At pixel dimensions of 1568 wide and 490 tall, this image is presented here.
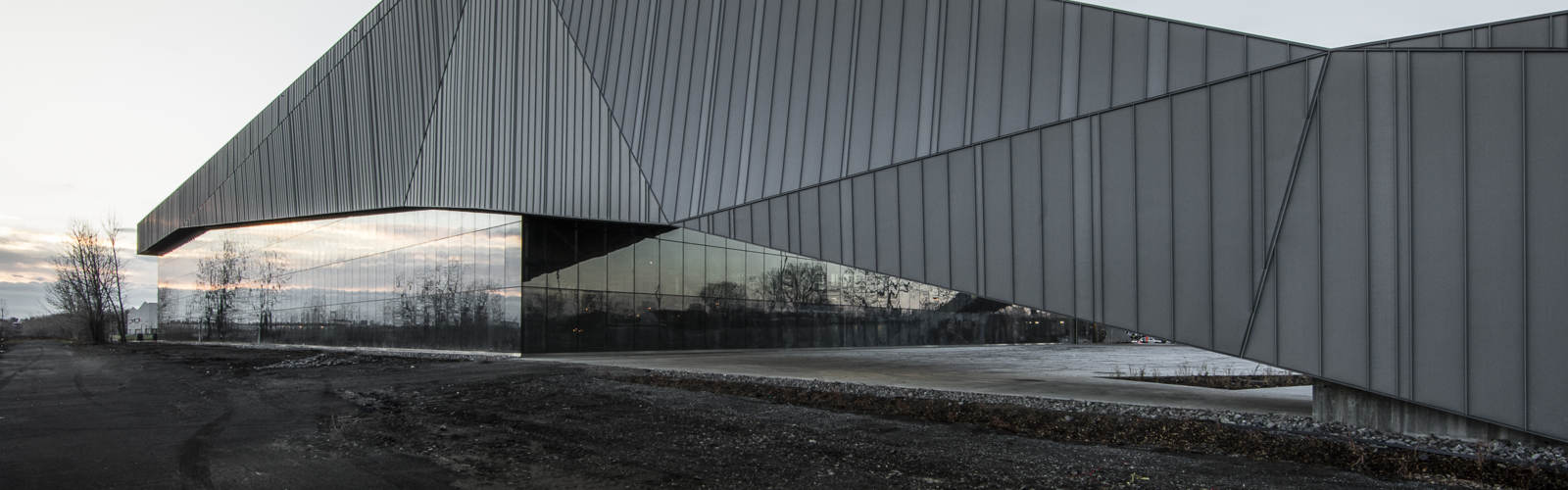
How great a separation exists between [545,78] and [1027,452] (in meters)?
20.7

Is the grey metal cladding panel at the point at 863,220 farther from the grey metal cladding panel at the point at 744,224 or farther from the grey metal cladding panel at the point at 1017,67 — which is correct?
the grey metal cladding panel at the point at 1017,67

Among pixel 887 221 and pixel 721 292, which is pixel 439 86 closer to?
pixel 721 292

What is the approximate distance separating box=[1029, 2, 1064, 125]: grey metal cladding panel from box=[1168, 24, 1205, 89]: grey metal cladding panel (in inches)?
71.6

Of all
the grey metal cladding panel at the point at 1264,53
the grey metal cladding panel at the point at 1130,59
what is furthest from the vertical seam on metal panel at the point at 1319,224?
the grey metal cladding panel at the point at 1130,59

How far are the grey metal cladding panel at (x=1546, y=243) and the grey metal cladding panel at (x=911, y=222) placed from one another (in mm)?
8415

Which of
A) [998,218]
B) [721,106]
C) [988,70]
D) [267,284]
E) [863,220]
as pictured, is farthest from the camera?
[267,284]

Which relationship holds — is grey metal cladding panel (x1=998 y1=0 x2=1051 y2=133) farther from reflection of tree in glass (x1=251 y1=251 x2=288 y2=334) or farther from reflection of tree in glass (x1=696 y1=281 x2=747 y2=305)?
reflection of tree in glass (x1=251 y1=251 x2=288 y2=334)

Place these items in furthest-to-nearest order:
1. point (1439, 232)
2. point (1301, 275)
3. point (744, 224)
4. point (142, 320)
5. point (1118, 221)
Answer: point (142, 320)
point (744, 224)
point (1118, 221)
point (1301, 275)
point (1439, 232)

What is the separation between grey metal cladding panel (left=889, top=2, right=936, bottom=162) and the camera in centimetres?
1589

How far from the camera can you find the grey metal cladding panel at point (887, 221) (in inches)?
628

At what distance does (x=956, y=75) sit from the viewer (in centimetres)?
1540

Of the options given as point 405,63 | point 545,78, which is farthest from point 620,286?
point 405,63

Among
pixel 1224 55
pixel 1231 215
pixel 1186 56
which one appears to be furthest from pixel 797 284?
pixel 1231 215

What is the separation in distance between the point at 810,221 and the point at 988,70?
15.7 feet
